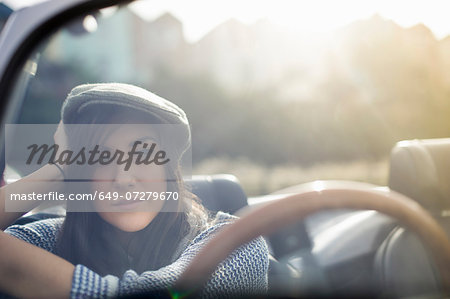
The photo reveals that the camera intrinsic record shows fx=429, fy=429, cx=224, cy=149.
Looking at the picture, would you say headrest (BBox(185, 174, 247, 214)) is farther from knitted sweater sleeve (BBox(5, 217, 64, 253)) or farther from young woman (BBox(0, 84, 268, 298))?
knitted sweater sleeve (BBox(5, 217, 64, 253))

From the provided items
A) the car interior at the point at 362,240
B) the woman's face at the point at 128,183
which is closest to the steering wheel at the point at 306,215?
the woman's face at the point at 128,183

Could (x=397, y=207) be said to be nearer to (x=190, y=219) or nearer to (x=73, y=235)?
(x=190, y=219)

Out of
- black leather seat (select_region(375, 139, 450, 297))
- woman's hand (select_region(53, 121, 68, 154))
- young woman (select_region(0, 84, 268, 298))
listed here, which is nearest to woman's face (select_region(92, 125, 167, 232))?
young woman (select_region(0, 84, 268, 298))

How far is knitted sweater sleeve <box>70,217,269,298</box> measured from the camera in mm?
913

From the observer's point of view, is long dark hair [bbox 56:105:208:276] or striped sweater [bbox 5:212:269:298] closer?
striped sweater [bbox 5:212:269:298]

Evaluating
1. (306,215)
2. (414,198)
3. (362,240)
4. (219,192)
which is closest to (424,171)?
(414,198)

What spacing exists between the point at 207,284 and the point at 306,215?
29cm

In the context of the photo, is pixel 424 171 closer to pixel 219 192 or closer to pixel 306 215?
pixel 219 192

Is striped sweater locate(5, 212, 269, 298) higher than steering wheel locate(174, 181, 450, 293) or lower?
lower

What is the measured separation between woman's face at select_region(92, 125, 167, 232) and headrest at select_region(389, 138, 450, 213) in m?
1.11

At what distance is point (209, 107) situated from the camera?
597cm

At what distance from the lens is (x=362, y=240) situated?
6.90 feet

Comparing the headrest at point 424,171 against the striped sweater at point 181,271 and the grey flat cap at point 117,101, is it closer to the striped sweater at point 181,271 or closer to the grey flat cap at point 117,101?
the striped sweater at point 181,271

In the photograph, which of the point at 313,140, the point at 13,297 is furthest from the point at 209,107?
the point at 13,297
